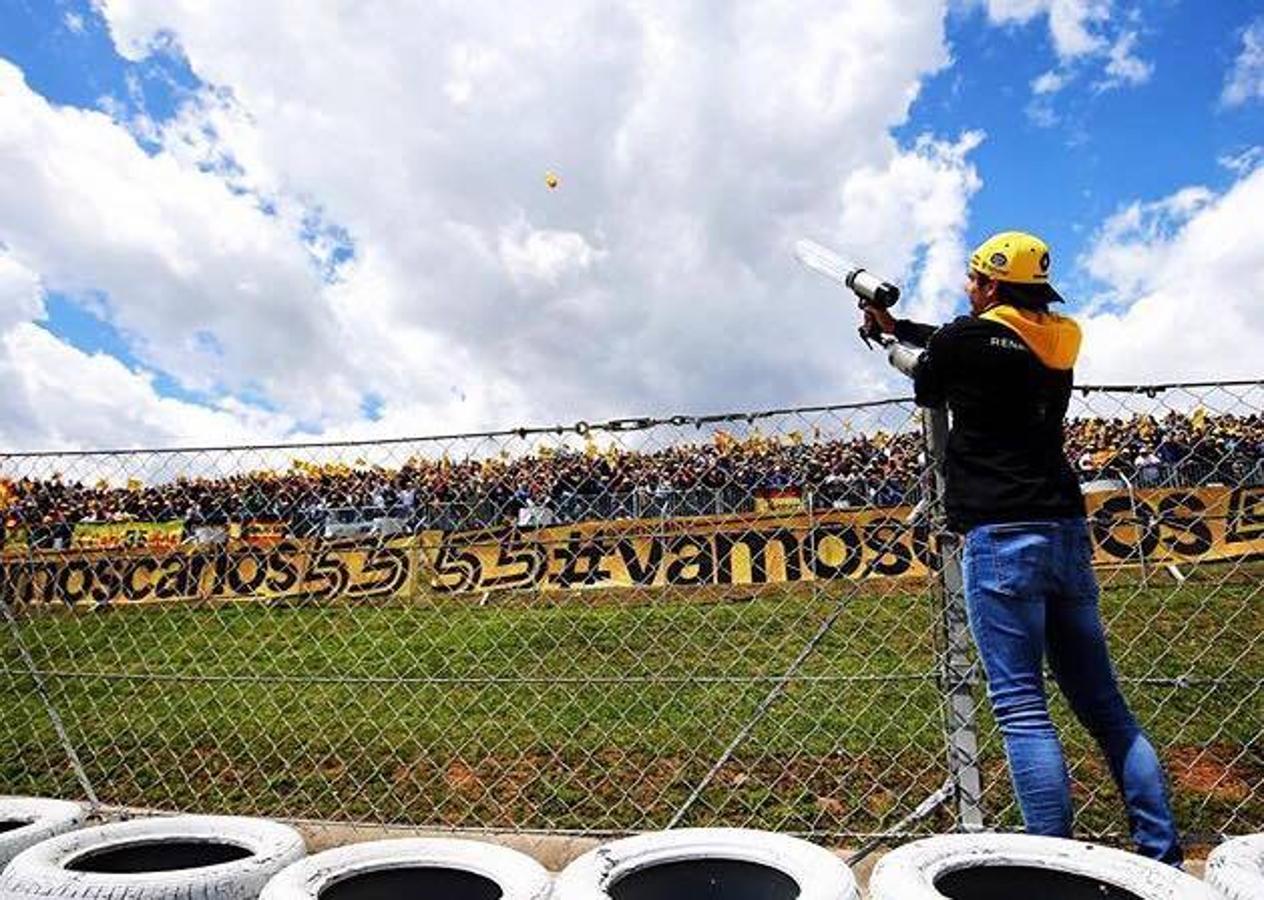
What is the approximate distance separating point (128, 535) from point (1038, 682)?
28.1 feet

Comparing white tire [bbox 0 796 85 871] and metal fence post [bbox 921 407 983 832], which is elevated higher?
metal fence post [bbox 921 407 983 832]

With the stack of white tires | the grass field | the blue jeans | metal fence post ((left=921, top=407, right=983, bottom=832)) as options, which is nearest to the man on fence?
the blue jeans

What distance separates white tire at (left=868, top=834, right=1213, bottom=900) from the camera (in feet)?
6.35

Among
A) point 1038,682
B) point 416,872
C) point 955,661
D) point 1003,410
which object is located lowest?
point 416,872

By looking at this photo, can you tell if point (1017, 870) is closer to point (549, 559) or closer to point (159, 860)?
point (159, 860)

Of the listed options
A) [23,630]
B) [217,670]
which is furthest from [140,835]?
[23,630]

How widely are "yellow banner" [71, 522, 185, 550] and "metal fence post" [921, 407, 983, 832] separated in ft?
19.7

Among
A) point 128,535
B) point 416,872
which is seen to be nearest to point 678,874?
point 416,872

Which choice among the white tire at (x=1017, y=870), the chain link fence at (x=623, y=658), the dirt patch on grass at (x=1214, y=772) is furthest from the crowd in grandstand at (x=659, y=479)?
the white tire at (x=1017, y=870)

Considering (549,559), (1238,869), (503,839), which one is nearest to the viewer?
(1238,869)

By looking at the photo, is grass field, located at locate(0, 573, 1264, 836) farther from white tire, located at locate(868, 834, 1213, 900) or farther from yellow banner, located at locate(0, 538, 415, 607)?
white tire, located at locate(868, 834, 1213, 900)

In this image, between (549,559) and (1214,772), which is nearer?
(1214,772)

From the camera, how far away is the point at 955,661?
3164mm

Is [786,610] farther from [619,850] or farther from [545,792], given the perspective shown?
[619,850]
